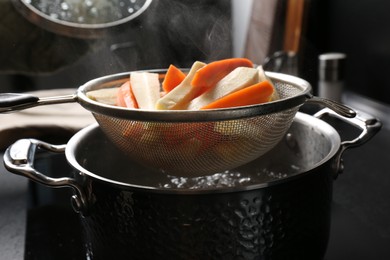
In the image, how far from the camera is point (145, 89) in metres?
0.64

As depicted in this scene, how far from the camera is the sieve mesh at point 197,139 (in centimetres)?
55

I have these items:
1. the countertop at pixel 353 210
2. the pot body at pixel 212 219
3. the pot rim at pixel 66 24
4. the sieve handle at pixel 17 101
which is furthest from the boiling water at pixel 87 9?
the pot body at pixel 212 219

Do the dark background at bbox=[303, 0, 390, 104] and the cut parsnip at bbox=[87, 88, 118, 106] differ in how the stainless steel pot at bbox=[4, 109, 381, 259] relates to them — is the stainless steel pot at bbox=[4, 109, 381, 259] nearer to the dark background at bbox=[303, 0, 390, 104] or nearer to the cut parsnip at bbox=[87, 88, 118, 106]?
the cut parsnip at bbox=[87, 88, 118, 106]

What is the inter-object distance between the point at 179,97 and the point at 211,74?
0.05m

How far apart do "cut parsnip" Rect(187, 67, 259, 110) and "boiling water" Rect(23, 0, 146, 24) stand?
66cm

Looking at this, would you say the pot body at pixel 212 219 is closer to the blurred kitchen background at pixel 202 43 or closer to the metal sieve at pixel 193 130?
the metal sieve at pixel 193 130

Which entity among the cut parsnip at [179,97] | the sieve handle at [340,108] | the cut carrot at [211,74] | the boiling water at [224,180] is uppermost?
the cut carrot at [211,74]

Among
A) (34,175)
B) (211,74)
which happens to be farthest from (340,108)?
(34,175)

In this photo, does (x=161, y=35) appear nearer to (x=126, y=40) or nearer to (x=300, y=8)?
(x=126, y=40)

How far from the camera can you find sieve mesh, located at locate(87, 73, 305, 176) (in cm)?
55

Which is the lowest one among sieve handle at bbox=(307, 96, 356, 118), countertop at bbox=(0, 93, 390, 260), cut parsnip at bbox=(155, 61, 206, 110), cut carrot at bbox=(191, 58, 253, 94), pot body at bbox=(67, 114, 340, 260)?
countertop at bbox=(0, 93, 390, 260)

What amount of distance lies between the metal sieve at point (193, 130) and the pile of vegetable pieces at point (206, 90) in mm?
32

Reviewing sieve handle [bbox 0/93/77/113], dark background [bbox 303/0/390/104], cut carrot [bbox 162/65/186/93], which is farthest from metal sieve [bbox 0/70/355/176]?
dark background [bbox 303/0/390/104]

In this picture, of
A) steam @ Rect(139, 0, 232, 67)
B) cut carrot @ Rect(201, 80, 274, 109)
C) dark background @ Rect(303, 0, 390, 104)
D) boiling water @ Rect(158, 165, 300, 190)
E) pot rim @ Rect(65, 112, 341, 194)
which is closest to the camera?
pot rim @ Rect(65, 112, 341, 194)
